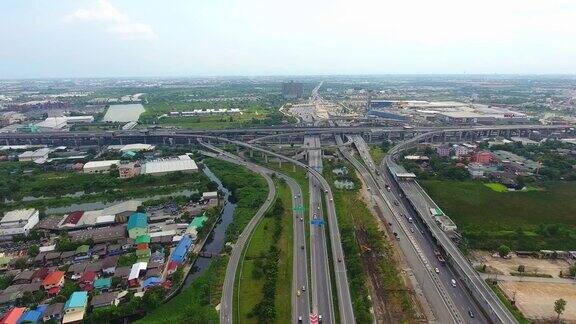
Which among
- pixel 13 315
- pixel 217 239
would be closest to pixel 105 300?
pixel 13 315

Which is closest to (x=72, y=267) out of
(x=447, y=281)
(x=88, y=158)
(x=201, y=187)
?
(x=201, y=187)

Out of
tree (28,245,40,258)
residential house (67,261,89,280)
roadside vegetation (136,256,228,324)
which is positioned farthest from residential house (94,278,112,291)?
tree (28,245,40,258)

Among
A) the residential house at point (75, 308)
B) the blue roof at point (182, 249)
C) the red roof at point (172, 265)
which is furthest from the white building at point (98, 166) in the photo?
the residential house at point (75, 308)

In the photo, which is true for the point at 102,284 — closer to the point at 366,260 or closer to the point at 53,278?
the point at 53,278

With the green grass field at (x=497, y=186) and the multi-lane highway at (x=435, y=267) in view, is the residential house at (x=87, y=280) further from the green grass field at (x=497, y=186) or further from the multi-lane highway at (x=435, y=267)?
the green grass field at (x=497, y=186)

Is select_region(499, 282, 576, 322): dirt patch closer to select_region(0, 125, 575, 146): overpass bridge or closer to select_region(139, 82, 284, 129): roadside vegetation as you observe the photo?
select_region(0, 125, 575, 146): overpass bridge

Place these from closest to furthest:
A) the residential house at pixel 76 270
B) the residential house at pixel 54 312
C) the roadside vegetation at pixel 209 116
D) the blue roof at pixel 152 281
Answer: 1. the residential house at pixel 54 312
2. the blue roof at pixel 152 281
3. the residential house at pixel 76 270
4. the roadside vegetation at pixel 209 116

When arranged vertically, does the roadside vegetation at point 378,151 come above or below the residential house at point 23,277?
above

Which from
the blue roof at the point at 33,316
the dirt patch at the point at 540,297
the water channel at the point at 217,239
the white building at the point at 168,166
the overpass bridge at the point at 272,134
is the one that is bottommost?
the water channel at the point at 217,239
